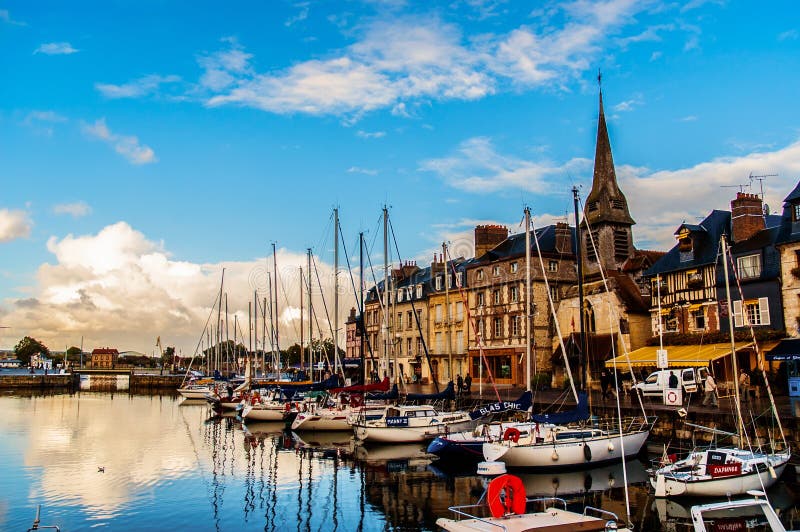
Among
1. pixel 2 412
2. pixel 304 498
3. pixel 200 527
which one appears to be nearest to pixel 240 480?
pixel 304 498

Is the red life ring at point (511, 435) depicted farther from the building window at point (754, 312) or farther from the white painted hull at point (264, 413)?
the white painted hull at point (264, 413)

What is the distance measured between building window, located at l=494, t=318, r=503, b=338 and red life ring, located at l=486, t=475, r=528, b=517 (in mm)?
35099

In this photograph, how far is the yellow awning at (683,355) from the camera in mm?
31578

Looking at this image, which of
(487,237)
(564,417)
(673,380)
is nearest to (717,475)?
(564,417)

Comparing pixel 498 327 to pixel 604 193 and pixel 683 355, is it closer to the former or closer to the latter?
pixel 604 193

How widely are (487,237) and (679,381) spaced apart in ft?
84.4

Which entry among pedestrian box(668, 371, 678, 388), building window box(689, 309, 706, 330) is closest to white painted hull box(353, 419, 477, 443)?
pedestrian box(668, 371, 678, 388)

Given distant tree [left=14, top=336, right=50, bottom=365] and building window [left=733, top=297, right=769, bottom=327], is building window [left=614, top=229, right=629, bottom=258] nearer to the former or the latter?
building window [left=733, top=297, right=769, bottom=327]

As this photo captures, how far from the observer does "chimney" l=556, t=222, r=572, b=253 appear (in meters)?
48.1

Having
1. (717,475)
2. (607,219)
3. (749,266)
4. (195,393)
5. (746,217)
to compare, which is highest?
(607,219)

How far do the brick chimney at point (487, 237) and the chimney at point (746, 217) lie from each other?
21134mm

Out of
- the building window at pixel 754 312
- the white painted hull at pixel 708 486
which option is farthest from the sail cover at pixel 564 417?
the building window at pixel 754 312

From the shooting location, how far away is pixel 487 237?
5406 cm

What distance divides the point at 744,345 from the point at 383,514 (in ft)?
70.9
